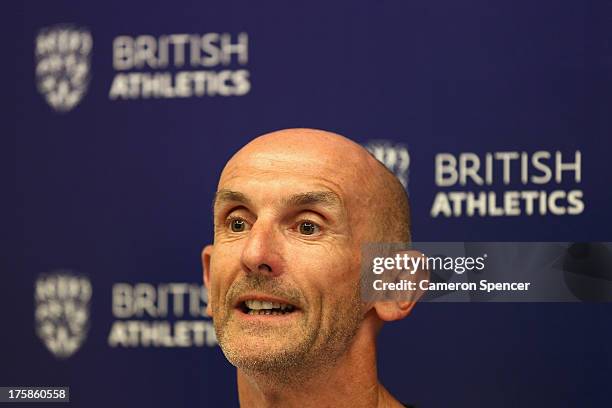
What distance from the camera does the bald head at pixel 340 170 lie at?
2697mm

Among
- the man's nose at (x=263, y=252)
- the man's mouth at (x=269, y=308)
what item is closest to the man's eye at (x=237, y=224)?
the man's nose at (x=263, y=252)

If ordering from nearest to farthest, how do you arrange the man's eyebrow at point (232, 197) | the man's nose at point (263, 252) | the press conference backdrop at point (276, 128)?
1. the man's nose at point (263, 252)
2. the man's eyebrow at point (232, 197)
3. the press conference backdrop at point (276, 128)

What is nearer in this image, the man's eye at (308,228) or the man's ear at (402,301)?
the man's eye at (308,228)

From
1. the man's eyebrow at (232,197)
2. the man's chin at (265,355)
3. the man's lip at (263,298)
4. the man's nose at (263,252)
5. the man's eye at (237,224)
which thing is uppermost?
the man's eyebrow at (232,197)

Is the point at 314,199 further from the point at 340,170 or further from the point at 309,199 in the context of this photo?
the point at 340,170

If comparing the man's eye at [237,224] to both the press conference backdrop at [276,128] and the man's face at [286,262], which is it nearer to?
the man's face at [286,262]

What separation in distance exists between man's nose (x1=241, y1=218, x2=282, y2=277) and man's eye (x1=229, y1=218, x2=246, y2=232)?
103mm

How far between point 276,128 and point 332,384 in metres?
0.93

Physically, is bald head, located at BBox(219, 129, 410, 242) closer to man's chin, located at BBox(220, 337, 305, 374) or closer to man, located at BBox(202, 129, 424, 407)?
man, located at BBox(202, 129, 424, 407)

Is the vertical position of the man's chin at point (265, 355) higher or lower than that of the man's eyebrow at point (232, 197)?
lower

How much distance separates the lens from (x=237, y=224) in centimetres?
273

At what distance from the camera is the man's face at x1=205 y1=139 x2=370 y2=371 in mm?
2596

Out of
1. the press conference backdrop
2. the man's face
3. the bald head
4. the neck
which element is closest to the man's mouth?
the man's face

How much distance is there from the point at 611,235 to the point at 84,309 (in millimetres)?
1679
